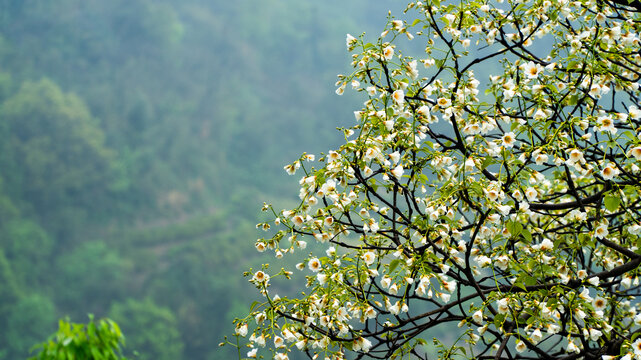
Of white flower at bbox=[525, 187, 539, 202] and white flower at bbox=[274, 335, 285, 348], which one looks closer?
white flower at bbox=[525, 187, 539, 202]

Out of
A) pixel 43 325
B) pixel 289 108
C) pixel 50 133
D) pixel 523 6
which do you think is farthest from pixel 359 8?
pixel 523 6

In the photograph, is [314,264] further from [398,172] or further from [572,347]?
[572,347]

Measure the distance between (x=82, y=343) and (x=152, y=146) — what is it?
23.6 metres

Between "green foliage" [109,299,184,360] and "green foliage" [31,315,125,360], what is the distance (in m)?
17.5

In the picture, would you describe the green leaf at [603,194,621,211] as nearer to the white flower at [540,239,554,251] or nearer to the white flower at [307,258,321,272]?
the white flower at [540,239,554,251]

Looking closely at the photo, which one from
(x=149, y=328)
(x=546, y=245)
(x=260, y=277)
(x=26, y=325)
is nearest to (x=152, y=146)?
(x=149, y=328)

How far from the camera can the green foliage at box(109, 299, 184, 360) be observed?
59.7 ft

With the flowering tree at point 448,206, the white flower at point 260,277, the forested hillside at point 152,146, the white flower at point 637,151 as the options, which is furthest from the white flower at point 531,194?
the forested hillside at point 152,146

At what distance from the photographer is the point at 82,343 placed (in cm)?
165

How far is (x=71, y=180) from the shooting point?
22.2m

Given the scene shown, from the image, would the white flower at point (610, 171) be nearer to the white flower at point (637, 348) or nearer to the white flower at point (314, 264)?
the white flower at point (637, 348)

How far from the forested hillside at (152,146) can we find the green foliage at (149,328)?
0.05 m

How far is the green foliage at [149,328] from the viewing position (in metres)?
18.2

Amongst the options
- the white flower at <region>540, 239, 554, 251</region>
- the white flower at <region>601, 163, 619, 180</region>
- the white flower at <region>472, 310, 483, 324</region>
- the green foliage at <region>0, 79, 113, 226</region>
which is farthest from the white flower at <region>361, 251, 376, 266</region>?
the green foliage at <region>0, 79, 113, 226</region>
